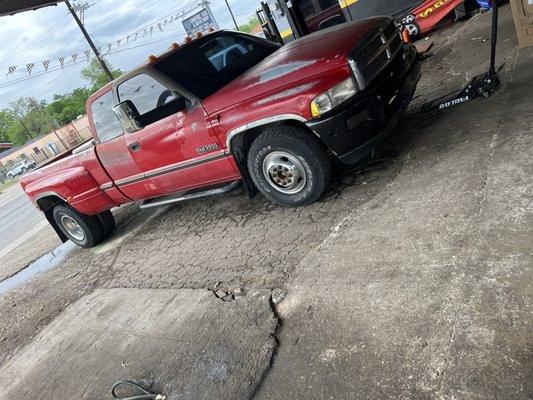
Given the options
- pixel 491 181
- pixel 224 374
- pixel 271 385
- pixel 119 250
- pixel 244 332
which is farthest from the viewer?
pixel 119 250

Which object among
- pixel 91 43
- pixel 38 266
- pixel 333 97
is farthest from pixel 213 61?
pixel 91 43

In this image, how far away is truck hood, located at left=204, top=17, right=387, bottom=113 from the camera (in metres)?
3.49

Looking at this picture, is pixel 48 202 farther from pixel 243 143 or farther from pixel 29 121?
pixel 29 121

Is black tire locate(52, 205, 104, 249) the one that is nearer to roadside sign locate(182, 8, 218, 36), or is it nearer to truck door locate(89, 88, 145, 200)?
truck door locate(89, 88, 145, 200)

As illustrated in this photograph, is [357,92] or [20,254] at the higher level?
[357,92]

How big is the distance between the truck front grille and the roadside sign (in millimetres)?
32111

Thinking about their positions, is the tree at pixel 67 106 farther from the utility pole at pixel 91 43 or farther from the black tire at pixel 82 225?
the black tire at pixel 82 225

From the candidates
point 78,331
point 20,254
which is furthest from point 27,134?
point 78,331

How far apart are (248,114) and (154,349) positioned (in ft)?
7.26

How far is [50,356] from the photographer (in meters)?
3.85

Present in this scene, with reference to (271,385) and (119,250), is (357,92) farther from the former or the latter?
(119,250)

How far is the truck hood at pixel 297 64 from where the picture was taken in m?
3.49

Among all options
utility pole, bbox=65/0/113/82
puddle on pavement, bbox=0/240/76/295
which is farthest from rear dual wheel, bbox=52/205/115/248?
utility pole, bbox=65/0/113/82

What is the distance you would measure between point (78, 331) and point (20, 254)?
4.99 m
